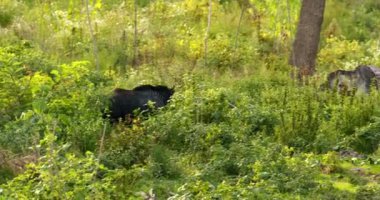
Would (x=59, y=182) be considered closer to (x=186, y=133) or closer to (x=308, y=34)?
(x=186, y=133)

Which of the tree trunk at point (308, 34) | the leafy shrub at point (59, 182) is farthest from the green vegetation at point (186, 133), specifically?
the tree trunk at point (308, 34)

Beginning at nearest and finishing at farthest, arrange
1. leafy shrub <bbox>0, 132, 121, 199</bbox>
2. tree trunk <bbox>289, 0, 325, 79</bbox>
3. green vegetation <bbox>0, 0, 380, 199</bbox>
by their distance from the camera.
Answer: leafy shrub <bbox>0, 132, 121, 199</bbox>, green vegetation <bbox>0, 0, 380, 199</bbox>, tree trunk <bbox>289, 0, 325, 79</bbox>

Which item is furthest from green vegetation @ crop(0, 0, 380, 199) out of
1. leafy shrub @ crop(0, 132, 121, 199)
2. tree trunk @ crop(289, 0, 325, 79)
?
tree trunk @ crop(289, 0, 325, 79)

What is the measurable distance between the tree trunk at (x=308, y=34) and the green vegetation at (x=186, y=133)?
1.16 ft

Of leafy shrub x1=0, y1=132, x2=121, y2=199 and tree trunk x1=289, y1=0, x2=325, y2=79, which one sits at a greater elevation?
tree trunk x1=289, y1=0, x2=325, y2=79

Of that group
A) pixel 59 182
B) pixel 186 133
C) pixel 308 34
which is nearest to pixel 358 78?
pixel 308 34

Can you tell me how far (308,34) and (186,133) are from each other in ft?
16.9

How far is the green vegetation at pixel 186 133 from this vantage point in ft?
19.9

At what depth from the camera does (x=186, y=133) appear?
8055 millimetres

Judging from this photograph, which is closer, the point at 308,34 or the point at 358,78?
the point at 358,78

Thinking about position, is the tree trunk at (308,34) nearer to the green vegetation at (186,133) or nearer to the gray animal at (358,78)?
the green vegetation at (186,133)

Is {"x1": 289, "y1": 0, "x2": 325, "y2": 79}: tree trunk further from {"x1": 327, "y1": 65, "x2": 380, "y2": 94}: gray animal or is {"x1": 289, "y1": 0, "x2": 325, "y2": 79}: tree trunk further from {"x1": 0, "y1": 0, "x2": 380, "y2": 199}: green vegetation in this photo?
{"x1": 327, "y1": 65, "x2": 380, "y2": 94}: gray animal

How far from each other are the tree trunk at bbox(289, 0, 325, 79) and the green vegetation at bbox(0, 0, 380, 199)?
1.16 ft

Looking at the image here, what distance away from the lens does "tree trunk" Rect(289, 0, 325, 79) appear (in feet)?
40.5
